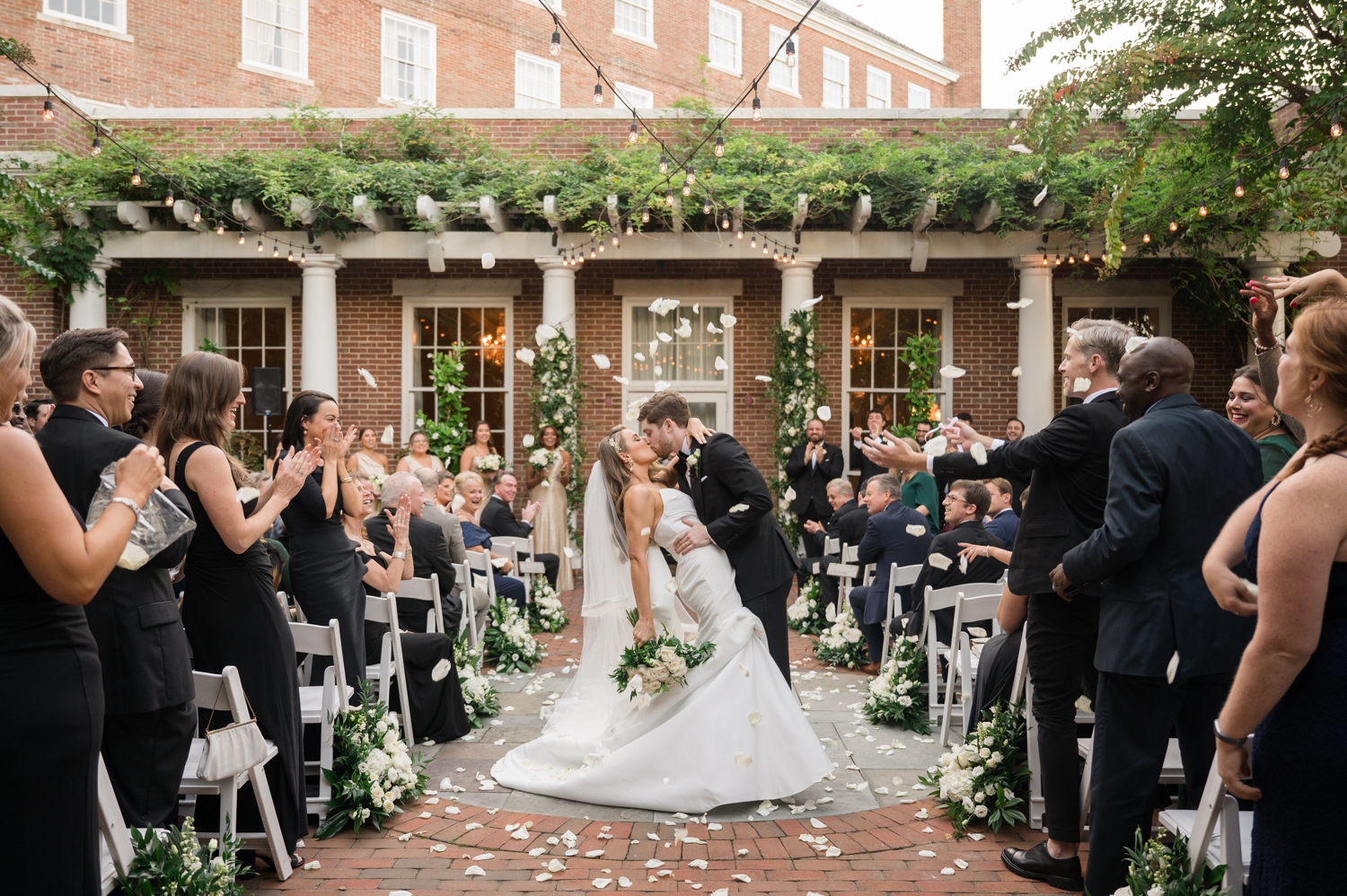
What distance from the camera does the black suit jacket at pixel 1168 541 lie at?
3156 millimetres

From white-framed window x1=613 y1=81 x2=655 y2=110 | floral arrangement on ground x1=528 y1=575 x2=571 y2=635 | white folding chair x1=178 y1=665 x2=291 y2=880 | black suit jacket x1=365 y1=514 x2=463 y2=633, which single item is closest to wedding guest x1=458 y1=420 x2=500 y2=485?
floral arrangement on ground x1=528 y1=575 x2=571 y2=635

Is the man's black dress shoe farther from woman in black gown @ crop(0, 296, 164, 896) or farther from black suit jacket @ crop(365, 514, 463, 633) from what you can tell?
black suit jacket @ crop(365, 514, 463, 633)

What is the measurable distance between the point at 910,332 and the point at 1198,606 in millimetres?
11273

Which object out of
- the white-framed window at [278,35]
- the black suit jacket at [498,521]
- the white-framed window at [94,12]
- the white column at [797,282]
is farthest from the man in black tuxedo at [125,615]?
the white-framed window at [278,35]

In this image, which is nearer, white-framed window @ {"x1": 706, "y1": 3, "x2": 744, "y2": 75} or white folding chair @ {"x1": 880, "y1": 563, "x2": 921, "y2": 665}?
white folding chair @ {"x1": 880, "y1": 563, "x2": 921, "y2": 665}

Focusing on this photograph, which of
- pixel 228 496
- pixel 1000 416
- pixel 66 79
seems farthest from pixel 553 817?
pixel 66 79

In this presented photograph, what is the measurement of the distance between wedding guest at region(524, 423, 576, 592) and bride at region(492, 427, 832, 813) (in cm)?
677

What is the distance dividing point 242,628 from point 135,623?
0.66 m

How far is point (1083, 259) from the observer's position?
12.2 meters

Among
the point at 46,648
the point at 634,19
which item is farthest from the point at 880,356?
the point at 634,19

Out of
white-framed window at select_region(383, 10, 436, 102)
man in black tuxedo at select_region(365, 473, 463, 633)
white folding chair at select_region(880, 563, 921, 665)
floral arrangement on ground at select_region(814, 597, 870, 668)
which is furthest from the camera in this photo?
white-framed window at select_region(383, 10, 436, 102)

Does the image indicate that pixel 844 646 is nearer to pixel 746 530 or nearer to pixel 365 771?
pixel 746 530

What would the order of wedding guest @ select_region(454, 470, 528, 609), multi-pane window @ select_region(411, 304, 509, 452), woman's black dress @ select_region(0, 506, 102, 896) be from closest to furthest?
woman's black dress @ select_region(0, 506, 102, 896) < wedding guest @ select_region(454, 470, 528, 609) < multi-pane window @ select_region(411, 304, 509, 452)

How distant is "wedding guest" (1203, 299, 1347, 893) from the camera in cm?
198
